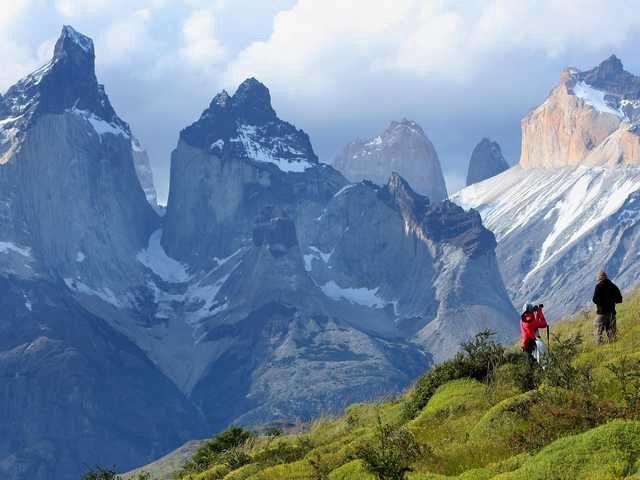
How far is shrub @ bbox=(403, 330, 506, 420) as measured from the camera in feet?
137

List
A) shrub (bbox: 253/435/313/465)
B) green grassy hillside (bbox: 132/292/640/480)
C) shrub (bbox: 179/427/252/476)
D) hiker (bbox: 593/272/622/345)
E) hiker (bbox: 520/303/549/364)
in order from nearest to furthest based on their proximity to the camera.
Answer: green grassy hillside (bbox: 132/292/640/480), shrub (bbox: 253/435/313/465), hiker (bbox: 520/303/549/364), hiker (bbox: 593/272/622/345), shrub (bbox: 179/427/252/476)

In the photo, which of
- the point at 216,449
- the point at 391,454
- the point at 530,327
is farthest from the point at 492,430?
the point at 216,449

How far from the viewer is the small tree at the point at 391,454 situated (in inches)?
1087

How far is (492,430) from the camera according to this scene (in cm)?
3272

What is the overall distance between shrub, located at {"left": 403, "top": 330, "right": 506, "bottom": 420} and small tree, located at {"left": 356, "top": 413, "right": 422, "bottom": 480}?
662 centimetres

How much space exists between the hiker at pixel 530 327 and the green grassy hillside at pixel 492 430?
0.61 meters

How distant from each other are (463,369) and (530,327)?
Answer: 3.02 meters

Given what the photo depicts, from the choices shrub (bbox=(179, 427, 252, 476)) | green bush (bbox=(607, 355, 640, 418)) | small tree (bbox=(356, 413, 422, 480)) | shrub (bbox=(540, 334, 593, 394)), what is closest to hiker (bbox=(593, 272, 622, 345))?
shrub (bbox=(540, 334, 593, 394))

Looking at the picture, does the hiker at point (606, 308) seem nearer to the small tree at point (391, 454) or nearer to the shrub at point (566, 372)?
the shrub at point (566, 372)

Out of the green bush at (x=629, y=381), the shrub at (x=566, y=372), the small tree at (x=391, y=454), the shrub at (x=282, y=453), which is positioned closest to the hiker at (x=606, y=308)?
the shrub at (x=566, y=372)

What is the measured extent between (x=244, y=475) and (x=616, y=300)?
14.3 metres

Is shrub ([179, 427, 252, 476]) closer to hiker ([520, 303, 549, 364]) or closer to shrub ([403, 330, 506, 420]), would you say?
shrub ([403, 330, 506, 420])

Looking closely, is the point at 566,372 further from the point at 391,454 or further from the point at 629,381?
the point at 391,454

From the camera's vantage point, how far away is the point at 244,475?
118 feet
